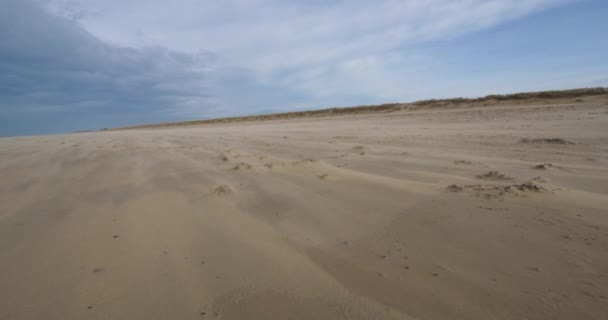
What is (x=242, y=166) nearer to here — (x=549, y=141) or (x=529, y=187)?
(x=529, y=187)

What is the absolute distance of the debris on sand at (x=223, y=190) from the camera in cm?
238

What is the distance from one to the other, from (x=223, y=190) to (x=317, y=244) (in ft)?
3.81

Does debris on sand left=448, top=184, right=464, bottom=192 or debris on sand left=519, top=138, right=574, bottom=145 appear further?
debris on sand left=519, top=138, right=574, bottom=145

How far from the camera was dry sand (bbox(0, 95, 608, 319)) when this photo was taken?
3.64ft

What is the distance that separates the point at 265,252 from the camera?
1503 mm

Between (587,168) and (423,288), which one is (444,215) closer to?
(423,288)

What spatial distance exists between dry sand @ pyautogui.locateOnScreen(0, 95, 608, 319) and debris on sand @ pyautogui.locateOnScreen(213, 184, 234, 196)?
3 centimetres

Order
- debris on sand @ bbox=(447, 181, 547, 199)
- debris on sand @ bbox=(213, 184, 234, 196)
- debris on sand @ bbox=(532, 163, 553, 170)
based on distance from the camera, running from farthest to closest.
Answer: debris on sand @ bbox=(532, 163, 553, 170) < debris on sand @ bbox=(213, 184, 234, 196) < debris on sand @ bbox=(447, 181, 547, 199)

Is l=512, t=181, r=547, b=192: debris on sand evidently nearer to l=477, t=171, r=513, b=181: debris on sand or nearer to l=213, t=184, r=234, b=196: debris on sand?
l=477, t=171, r=513, b=181: debris on sand

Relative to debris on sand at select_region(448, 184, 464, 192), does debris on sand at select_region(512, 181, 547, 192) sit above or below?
above

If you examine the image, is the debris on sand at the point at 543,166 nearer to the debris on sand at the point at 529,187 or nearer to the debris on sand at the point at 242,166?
the debris on sand at the point at 529,187

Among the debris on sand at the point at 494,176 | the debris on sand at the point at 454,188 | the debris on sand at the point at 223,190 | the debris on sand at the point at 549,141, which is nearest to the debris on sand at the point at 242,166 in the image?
the debris on sand at the point at 223,190

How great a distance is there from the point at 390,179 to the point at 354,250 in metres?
1.24

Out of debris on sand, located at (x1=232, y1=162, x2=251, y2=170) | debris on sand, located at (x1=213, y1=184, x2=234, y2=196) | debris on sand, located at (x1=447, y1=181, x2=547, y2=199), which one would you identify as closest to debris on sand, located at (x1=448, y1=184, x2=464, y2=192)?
debris on sand, located at (x1=447, y1=181, x2=547, y2=199)
